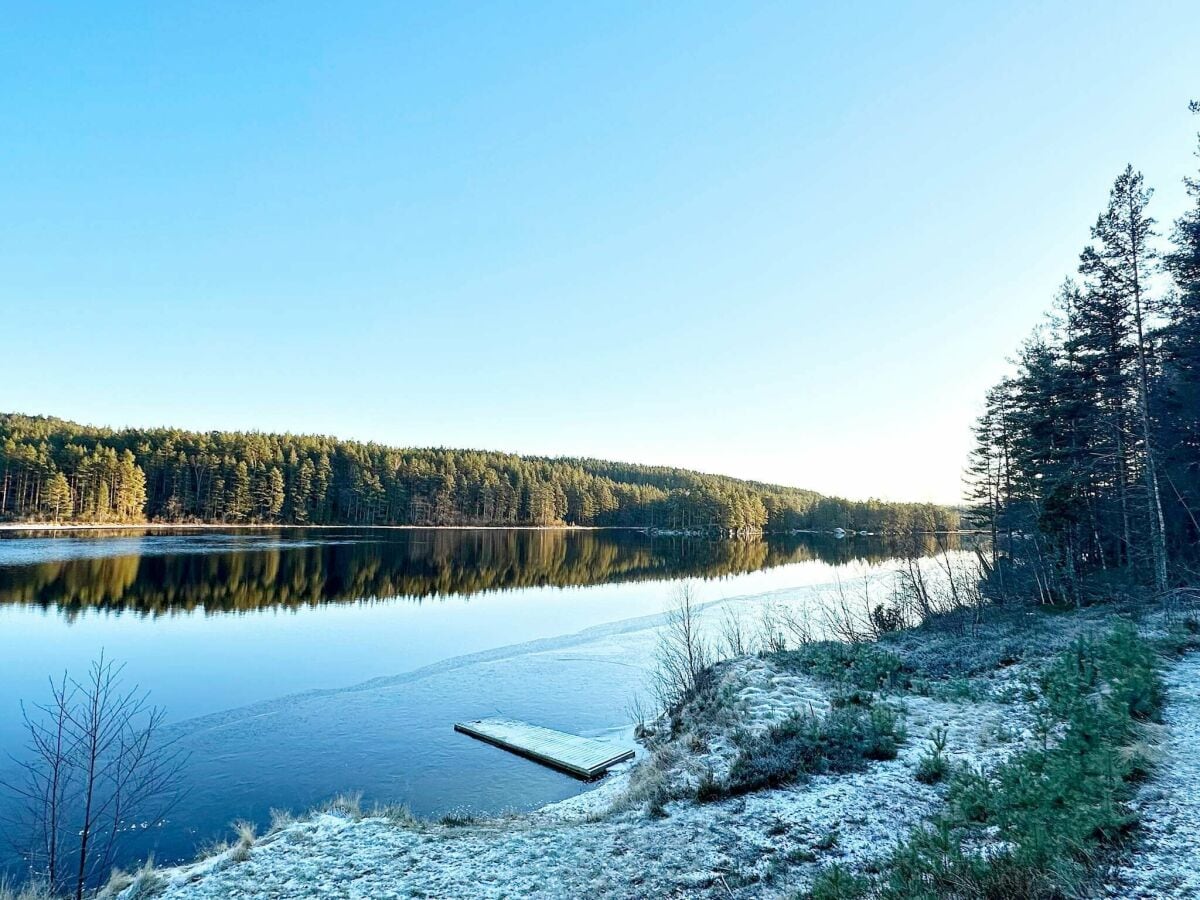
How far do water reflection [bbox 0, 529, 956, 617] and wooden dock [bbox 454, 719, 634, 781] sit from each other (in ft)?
65.9

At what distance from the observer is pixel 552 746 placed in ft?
53.1

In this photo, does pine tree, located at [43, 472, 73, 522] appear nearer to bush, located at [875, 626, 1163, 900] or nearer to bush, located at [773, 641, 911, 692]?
bush, located at [773, 641, 911, 692]

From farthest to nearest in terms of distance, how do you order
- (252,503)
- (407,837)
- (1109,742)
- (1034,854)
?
1. (252,503)
2. (407,837)
3. (1109,742)
4. (1034,854)

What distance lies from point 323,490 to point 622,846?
420 ft

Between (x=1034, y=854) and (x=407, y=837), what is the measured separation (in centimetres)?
836

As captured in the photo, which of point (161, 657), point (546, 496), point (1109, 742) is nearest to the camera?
point (1109, 742)

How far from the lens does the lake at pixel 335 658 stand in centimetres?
1419

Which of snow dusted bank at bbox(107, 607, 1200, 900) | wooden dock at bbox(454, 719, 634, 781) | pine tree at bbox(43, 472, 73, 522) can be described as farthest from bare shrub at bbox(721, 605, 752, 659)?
pine tree at bbox(43, 472, 73, 522)

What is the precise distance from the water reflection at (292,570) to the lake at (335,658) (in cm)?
30

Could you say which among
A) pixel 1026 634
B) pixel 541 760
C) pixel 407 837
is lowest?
pixel 541 760

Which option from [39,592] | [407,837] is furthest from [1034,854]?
[39,592]

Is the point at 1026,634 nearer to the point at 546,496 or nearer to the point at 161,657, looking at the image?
the point at 161,657

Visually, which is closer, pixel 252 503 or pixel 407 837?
pixel 407 837

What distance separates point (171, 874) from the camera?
920cm
